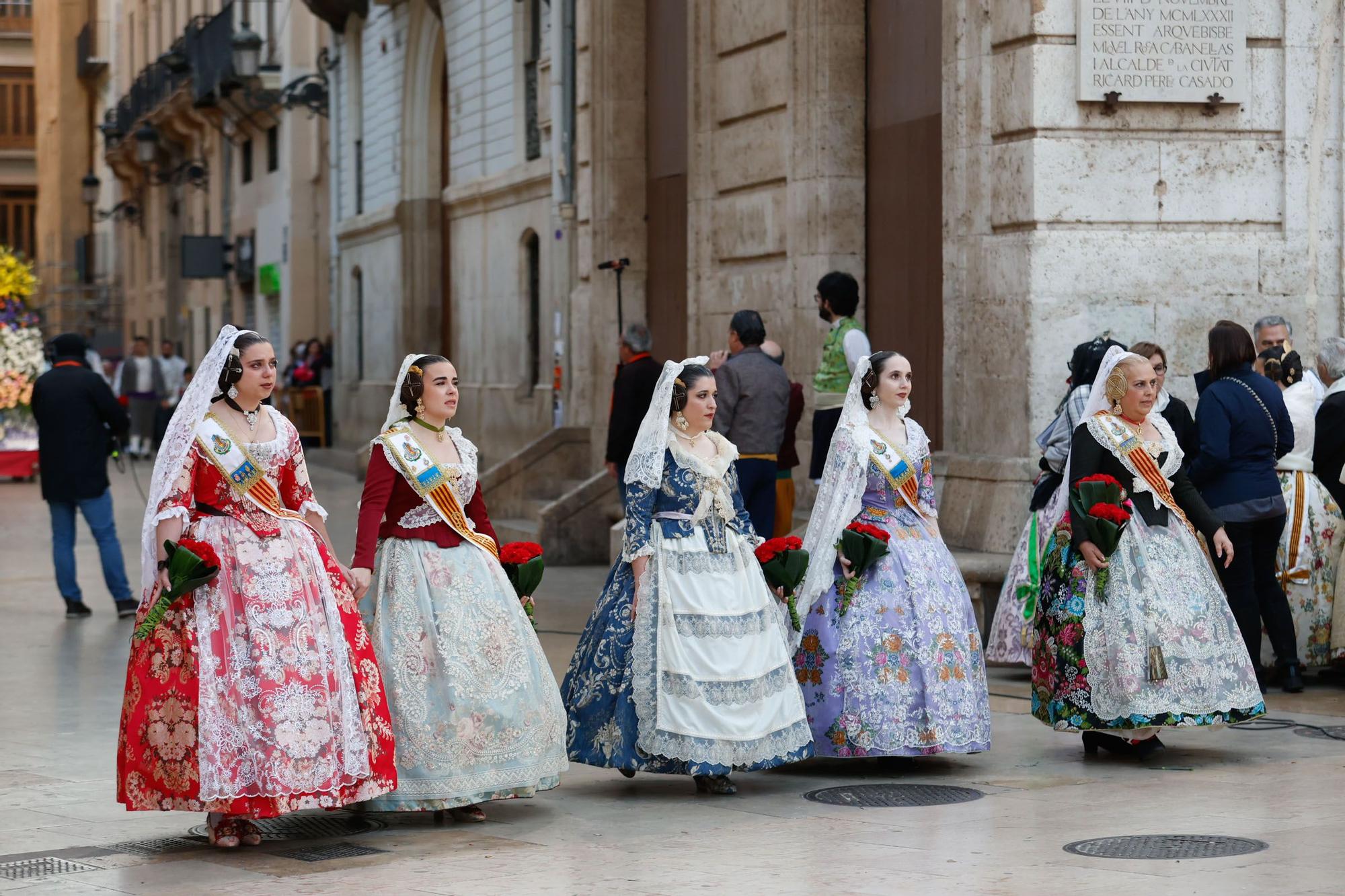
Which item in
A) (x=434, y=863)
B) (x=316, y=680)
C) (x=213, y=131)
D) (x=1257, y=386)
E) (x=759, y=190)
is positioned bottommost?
(x=434, y=863)

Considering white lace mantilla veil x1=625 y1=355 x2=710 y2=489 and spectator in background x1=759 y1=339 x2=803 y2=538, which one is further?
spectator in background x1=759 y1=339 x2=803 y2=538

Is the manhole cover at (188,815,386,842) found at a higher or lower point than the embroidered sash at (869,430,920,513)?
lower

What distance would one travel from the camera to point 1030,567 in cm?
1098

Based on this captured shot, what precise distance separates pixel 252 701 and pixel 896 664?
263 centimetres

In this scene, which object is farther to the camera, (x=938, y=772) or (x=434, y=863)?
(x=938, y=772)

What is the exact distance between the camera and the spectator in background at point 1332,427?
1095 cm

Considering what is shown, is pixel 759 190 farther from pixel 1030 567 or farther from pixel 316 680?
pixel 316 680

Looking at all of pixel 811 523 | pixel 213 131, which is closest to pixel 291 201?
pixel 213 131

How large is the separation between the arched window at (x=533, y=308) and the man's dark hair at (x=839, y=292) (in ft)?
35.1

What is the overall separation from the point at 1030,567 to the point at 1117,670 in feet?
7.62

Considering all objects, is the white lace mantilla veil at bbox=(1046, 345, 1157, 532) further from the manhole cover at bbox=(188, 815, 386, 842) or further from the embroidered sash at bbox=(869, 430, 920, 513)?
the manhole cover at bbox=(188, 815, 386, 842)

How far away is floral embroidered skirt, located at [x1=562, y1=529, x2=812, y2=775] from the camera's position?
8062 millimetres

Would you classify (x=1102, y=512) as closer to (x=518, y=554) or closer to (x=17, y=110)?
(x=518, y=554)

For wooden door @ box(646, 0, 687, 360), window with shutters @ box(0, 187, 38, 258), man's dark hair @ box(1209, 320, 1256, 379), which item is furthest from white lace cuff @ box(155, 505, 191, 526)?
window with shutters @ box(0, 187, 38, 258)
